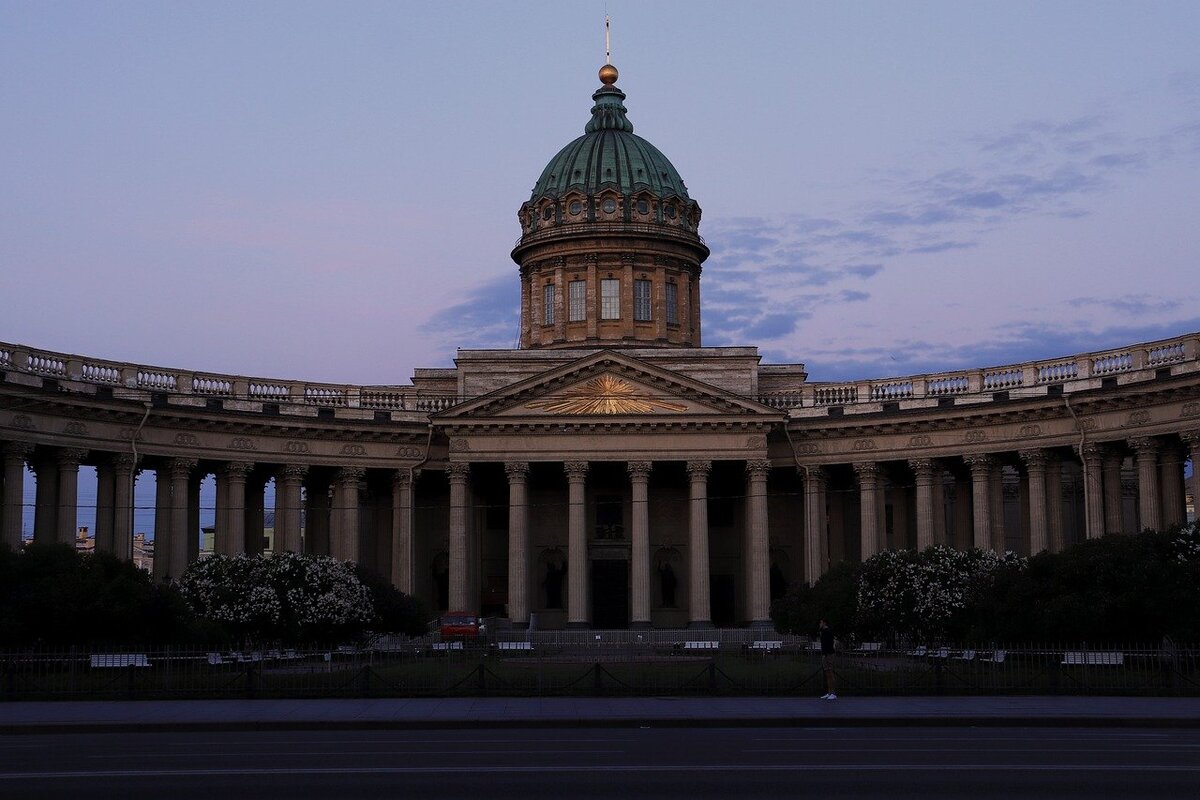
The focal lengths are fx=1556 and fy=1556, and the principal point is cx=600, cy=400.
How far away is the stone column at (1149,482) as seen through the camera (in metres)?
60.4

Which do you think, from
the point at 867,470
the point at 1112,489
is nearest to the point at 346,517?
A: the point at 867,470

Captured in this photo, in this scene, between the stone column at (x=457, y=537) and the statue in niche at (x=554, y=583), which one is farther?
the statue in niche at (x=554, y=583)

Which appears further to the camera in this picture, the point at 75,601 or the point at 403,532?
the point at 403,532

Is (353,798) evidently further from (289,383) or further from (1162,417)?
(289,383)

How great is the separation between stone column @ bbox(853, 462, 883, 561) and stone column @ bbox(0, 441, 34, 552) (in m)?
35.9

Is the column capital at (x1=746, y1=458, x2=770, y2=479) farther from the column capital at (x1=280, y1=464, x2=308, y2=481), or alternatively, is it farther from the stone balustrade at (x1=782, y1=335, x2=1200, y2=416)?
the column capital at (x1=280, y1=464, x2=308, y2=481)

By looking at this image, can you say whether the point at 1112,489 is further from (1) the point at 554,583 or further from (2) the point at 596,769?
(2) the point at 596,769

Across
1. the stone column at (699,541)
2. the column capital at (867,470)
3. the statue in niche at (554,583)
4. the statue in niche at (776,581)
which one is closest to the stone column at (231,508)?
the statue in niche at (554,583)

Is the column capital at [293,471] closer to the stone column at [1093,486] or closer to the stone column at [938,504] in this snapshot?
the stone column at [938,504]

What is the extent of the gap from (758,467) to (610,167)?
76.8 ft

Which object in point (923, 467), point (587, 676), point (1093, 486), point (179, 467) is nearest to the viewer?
point (587, 676)

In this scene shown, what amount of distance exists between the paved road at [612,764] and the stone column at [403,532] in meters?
41.9

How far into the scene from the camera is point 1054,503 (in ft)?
218

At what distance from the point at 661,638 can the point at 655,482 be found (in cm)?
1348
